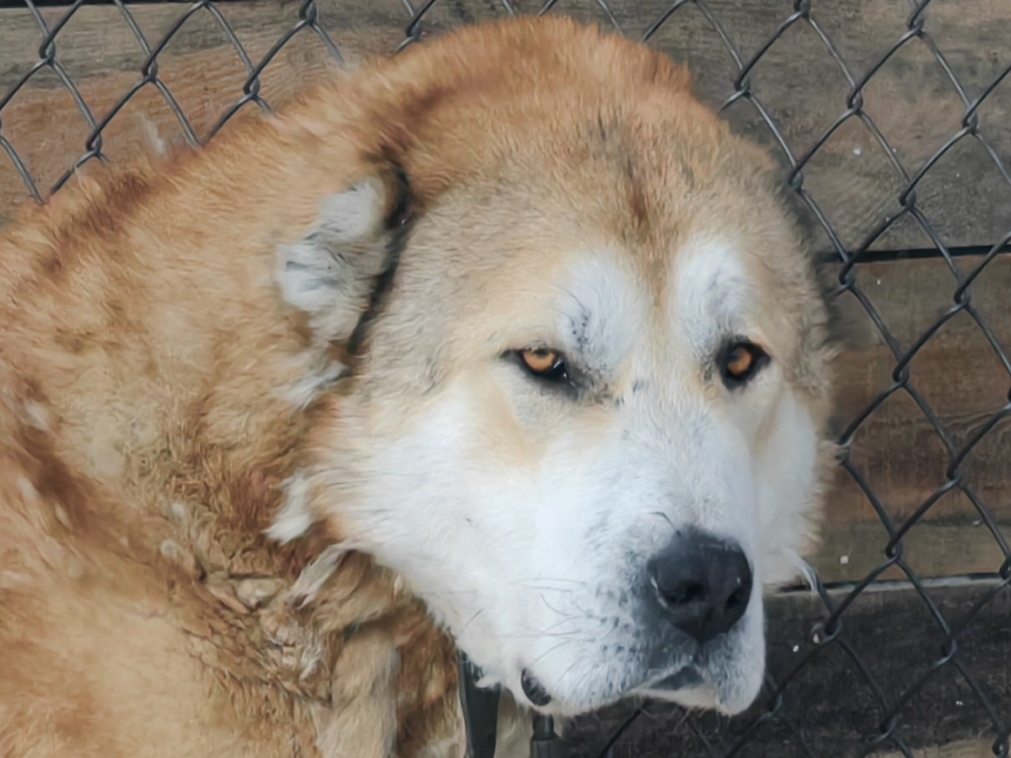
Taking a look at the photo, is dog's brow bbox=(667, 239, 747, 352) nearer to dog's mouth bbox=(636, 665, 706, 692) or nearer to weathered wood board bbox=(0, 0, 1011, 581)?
dog's mouth bbox=(636, 665, 706, 692)

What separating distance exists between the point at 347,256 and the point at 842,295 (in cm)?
149

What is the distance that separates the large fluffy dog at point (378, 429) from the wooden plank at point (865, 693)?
1324 millimetres

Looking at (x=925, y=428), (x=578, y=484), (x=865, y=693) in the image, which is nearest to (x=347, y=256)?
(x=578, y=484)

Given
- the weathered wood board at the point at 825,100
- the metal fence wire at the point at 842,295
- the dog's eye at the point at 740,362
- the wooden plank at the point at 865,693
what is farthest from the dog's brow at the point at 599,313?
the wooden plank at the point at 865,693

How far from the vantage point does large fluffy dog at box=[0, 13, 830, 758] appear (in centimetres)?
186

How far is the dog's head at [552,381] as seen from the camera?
181 centimetres

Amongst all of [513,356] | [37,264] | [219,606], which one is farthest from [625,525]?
[37,264]

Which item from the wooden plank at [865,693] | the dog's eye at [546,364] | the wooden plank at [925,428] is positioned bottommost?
the wooden plank at [865,693]

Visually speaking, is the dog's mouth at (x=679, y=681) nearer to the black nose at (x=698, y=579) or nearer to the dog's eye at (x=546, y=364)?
the black nose at (x=698, y=579)

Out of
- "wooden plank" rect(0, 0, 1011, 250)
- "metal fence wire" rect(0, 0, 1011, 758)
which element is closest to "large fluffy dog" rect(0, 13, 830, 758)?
"metal fence wire" rect(0, 0, 1011, 758)

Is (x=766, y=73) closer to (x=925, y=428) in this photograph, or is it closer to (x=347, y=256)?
(x=925, y=428)

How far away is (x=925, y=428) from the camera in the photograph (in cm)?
334

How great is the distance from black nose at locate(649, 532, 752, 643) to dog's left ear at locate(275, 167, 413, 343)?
0.64 meters

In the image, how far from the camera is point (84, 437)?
1.96 metres
